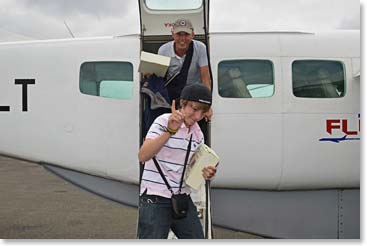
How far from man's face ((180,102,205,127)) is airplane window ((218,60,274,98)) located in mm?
2575

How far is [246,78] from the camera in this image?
619 cm

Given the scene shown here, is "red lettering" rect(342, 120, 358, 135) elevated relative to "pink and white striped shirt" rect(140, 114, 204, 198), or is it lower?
elevated

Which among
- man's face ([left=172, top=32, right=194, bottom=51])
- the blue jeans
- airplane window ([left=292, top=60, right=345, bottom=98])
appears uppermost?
man's face ([left=172, top=32, right=194, bottom=51])

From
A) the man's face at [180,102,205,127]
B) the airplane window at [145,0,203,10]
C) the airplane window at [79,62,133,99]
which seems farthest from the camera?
the airplane window at [79,62,133,99]

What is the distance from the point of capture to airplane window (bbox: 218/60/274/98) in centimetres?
614

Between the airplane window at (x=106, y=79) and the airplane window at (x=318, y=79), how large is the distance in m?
1.92

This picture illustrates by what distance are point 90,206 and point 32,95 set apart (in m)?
6.46

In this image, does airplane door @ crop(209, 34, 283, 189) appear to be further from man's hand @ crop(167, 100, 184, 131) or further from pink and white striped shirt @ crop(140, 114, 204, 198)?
man's hand @ crop(167, 100, 184, 131)

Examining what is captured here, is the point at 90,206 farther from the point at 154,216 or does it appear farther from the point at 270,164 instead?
the point at 154,216

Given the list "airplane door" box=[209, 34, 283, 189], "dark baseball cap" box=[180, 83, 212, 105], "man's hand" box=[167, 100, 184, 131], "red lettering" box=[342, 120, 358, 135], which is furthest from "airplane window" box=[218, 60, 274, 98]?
"man's hand" box=[167, 100, 184, 131]

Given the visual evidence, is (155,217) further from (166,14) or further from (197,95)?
(166,14)

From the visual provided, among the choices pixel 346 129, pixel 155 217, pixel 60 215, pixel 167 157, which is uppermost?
pixel 346 129

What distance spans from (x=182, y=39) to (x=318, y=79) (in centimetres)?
182

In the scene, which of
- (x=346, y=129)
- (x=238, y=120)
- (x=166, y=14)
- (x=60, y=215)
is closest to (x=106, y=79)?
(x=166, y=14)
